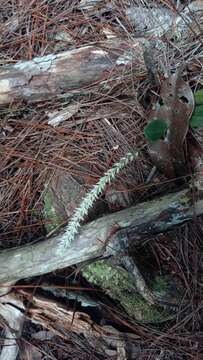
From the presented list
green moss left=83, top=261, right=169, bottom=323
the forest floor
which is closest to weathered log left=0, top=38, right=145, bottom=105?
the forest floor

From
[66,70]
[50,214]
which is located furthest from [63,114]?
[50,214]

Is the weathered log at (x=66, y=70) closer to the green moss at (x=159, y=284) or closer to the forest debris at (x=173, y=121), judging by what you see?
the forest debris at (x=173, y=121)

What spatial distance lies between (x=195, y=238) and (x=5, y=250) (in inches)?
32.2

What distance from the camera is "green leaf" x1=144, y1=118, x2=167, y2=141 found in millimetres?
1782

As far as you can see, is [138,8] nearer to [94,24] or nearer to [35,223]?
[94,24]

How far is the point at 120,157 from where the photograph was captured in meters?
2.02

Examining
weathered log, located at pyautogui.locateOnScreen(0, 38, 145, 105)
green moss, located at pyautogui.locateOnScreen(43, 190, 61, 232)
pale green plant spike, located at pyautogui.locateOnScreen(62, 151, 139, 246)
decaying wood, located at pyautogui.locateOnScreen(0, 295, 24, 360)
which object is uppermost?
weathered log, located at pyautogui.locateOnScreen(0, 38, 145, 105)

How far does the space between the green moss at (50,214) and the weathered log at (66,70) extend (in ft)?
1.53

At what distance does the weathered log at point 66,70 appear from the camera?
209 cm

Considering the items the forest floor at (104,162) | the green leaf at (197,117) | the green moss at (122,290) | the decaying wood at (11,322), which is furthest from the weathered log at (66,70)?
the decaying wood at (11,322)

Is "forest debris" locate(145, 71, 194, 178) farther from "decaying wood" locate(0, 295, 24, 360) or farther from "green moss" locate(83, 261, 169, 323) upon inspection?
"decaying wood" locate(0, 295, 24, 360)

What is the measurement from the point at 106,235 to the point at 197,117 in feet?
→ 1.87

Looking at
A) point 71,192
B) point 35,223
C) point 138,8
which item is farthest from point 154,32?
point 35,223

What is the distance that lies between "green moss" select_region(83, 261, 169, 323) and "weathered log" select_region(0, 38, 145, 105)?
2.72 feet
